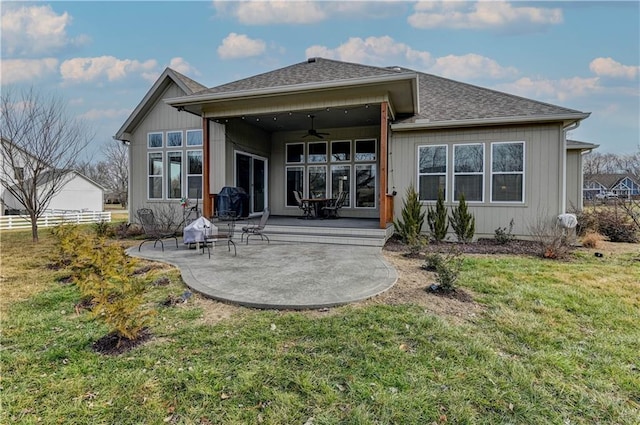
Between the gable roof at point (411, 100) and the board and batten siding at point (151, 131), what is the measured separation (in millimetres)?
2182

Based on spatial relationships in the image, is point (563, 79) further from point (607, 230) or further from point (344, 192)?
point (344, 192)

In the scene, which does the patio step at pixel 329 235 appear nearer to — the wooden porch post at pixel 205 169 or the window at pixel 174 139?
the wooden porch post at pixel 205 169

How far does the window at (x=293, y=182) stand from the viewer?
42.2ft

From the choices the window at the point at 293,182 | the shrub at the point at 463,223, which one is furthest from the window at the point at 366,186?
the shrub at the point at 463,223

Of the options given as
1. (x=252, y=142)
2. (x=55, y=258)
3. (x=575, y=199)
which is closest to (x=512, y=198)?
(x=575, y=199)

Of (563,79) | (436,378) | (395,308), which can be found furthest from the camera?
(563,79)

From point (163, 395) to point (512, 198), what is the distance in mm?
9125

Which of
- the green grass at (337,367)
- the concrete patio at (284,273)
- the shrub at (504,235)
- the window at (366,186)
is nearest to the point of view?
the green grass at (337,367)

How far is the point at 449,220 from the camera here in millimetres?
8836

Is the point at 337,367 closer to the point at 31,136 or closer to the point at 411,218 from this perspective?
the point at 411,218

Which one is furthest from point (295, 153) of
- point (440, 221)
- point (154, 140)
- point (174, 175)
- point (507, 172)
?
point (507, 172)

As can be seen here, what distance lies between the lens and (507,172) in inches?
342

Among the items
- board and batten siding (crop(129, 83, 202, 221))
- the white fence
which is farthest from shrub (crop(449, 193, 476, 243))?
the white fence

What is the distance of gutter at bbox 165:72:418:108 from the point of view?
23.1 ft
